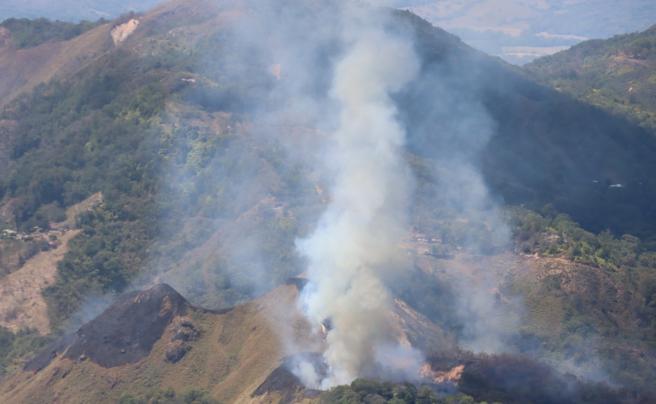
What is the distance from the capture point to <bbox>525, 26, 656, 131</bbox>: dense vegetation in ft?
408

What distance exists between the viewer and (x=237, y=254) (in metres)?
86.7

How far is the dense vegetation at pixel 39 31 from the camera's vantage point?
→ 149 metres

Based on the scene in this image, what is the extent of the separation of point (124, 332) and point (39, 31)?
97476 mm

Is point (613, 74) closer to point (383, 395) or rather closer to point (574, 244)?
point (574, 244)

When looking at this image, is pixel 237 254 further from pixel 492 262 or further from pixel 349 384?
pixel 349 384

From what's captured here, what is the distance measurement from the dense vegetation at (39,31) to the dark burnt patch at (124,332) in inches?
3509

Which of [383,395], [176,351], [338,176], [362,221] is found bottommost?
[176,351]

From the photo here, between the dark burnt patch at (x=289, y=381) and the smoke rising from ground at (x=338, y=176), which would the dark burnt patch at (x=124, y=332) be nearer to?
the smoke rising from ground at (x=338, y=176)

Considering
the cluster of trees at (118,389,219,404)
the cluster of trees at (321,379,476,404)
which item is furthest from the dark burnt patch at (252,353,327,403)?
the cluster of trees at (118,389,219,404)

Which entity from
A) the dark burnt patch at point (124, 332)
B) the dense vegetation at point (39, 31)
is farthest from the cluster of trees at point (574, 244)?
the dense vegetation at point (39, 31)

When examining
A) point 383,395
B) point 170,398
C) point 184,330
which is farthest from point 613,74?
point 170,398

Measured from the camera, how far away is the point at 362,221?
72.2 metres

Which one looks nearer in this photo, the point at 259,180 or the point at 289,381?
the point at 289,381

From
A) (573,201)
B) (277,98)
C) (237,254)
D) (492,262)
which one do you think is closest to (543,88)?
(573,201)
